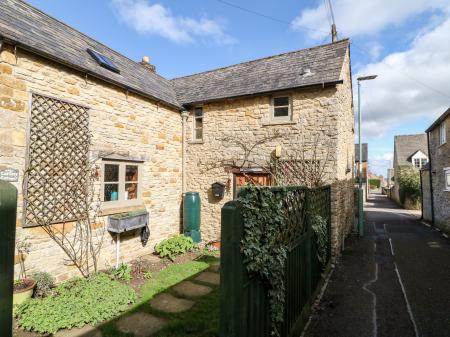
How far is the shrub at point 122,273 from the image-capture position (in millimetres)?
6262

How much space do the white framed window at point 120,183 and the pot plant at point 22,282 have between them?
198 centimetres

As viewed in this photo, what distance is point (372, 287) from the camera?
581 centimetres

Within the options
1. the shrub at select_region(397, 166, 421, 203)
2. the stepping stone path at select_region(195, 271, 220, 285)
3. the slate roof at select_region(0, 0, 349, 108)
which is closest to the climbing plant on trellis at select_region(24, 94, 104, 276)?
the slate roof at select_region(0, 0, 349, 108)

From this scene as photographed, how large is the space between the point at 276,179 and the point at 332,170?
1718mm

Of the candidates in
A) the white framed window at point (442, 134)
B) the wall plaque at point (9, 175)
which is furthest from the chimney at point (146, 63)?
the white framed window at point (442, 134)

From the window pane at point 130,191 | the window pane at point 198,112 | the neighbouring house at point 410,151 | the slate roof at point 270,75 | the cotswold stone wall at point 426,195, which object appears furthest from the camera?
the neighbouring house at point 410,151

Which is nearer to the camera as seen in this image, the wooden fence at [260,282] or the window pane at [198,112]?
the wooden fence at [260,282]

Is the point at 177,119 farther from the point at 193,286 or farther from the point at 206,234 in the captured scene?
the point at 193,286

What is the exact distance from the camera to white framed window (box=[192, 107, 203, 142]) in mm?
10391

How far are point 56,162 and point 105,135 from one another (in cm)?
147

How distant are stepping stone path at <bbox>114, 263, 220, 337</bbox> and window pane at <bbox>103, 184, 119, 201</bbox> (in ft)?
9.67

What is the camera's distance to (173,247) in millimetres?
8258

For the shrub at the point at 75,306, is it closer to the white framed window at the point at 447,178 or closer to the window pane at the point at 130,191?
the window pane at the point at 130,191

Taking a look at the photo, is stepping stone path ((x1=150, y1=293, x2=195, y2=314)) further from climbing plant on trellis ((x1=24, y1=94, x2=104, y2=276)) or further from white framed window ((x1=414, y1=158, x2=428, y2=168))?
white framed window ((x1=414, y1=158, x2=428, y2=168))
